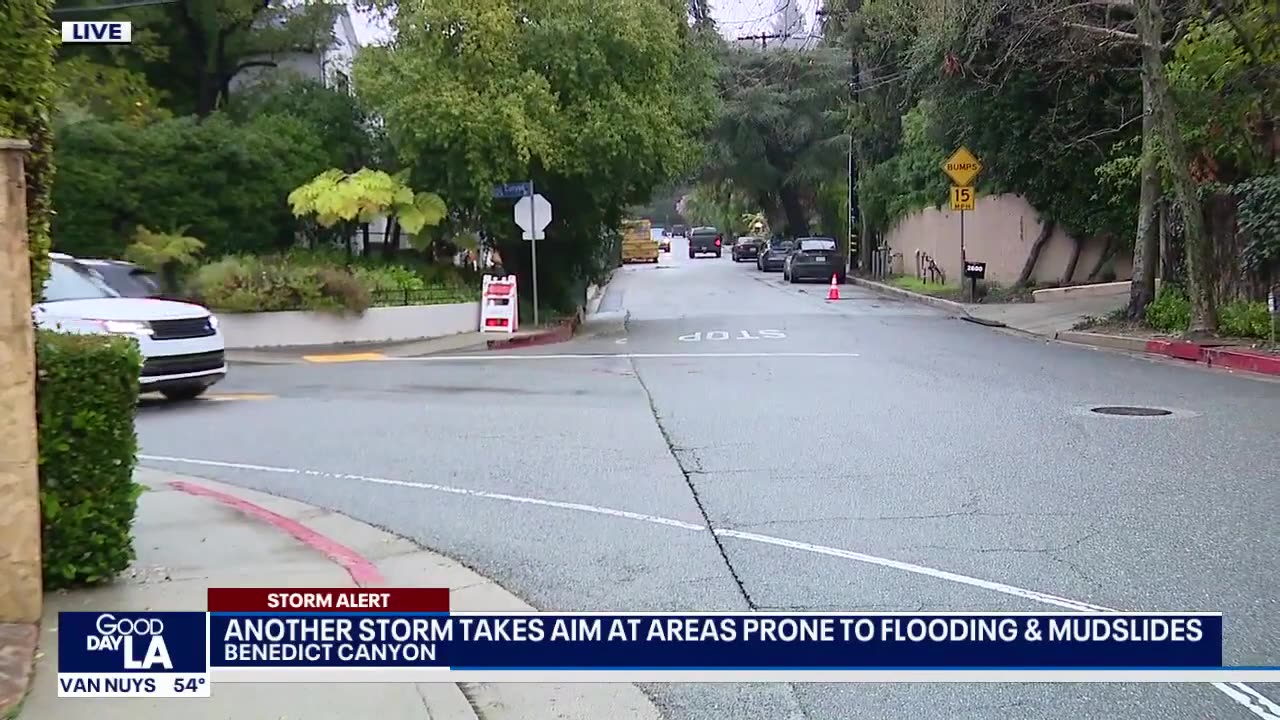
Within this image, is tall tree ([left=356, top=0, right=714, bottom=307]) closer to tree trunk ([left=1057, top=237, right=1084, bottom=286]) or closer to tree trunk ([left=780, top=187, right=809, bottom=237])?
tree trunk ([left=1057, top=237, right=1084, bottom=286])

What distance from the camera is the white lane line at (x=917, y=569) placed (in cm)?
615

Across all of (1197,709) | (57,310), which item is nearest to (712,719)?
(1197,709)

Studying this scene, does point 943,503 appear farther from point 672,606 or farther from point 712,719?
point 712,719

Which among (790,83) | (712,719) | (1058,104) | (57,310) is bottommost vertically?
(712,719)

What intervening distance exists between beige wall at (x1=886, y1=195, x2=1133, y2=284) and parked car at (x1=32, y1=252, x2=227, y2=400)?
944 inches

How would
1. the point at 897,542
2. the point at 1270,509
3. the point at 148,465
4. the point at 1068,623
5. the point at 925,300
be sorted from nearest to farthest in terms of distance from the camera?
the point at 1068,623 → the point at 897,542 → the point at 1270,509 → the point at 148,465 → the point at 925,300

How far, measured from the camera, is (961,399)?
44.5 ft

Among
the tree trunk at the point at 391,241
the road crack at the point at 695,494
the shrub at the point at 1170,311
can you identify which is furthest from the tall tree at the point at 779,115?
the road crack at the point at 695,494

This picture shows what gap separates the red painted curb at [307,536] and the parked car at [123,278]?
6.27 meters

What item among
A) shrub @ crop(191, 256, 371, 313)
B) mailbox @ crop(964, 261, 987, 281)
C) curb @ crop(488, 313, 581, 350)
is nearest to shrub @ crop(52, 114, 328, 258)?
shrub @ crop(191, 256, 371, 313)

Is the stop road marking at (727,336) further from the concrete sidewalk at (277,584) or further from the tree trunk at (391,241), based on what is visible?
the concrete sidewalk at (277,584)

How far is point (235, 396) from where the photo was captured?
50.0ft

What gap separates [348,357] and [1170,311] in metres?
13.8

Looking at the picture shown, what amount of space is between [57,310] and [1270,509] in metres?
11.5
